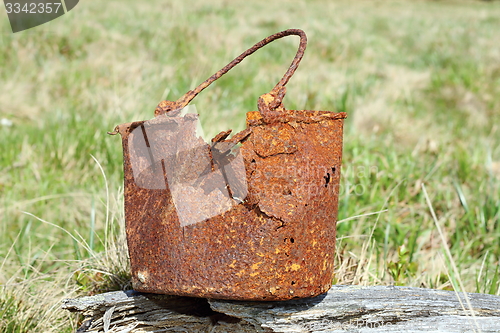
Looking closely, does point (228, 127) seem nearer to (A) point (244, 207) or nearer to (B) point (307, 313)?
(B) point (307, 313)

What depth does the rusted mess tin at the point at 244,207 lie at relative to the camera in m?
1.29

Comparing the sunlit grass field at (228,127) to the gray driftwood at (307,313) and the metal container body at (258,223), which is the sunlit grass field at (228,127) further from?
the metal container body at (258,223)

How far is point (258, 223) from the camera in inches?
50.7

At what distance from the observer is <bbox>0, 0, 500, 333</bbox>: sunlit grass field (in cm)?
215

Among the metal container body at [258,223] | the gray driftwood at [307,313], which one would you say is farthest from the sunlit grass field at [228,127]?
the metal container body at [258,223]

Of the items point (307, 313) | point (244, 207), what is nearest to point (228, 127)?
point (307, 313)

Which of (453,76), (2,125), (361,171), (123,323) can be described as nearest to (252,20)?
(453,76)

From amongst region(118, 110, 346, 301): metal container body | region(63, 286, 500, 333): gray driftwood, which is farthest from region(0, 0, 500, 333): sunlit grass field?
region(118, 110, 346, 301): metal container body

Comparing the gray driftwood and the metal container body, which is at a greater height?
the metal container body

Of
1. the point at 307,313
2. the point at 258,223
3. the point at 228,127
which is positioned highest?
the point at 258,223

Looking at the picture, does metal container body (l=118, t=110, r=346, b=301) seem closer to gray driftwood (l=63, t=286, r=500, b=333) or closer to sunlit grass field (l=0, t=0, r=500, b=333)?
gray driftwood (l=63, t=286, r=500, b=333)

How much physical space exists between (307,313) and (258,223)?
426 mm

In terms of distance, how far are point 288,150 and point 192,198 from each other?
0.31 m

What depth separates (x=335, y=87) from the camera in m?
5.24
